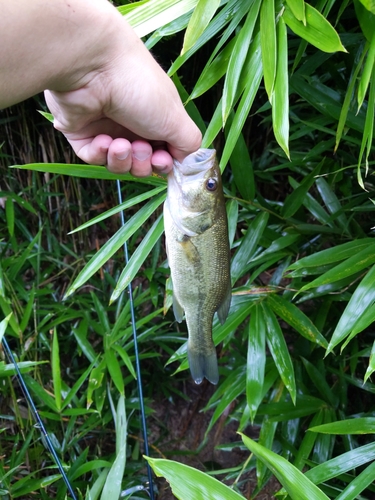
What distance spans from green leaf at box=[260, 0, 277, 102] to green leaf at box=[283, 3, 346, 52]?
2.2 inches

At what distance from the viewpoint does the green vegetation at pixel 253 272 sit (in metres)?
1.16

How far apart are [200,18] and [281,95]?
0.23 metres

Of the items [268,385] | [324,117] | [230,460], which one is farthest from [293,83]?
[230,460]

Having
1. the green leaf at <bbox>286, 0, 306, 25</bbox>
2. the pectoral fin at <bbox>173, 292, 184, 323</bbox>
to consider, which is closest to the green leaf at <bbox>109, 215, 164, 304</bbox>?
the pectoral fin at <bbox>173, 292, 184, 323</bbox>

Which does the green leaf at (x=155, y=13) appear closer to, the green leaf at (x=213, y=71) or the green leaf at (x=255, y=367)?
the green leaf at (x=213, y=71)

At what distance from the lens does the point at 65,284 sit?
2.67m

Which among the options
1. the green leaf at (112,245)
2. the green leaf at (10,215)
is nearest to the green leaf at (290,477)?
the green leaf at (112,245)

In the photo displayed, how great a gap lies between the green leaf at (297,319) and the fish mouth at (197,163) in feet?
2.11

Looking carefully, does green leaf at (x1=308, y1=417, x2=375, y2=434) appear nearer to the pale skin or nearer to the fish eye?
the fish eye

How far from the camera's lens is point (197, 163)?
106cm

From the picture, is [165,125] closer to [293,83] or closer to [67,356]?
[293,83]

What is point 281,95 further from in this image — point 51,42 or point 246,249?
point 246,249

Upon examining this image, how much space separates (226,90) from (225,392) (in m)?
1.06

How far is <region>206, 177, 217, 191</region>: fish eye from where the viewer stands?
1080 mm
